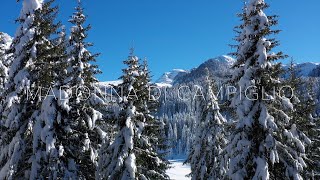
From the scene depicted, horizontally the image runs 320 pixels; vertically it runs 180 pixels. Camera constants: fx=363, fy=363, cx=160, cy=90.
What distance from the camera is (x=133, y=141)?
67.4 ft

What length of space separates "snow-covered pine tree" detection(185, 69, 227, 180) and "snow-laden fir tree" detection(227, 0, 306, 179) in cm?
1185

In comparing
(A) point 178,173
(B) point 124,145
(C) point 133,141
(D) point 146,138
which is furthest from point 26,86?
(A) point 178,173

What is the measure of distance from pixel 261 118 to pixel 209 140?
14.3 metres

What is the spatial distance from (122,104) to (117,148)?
270 centimetres

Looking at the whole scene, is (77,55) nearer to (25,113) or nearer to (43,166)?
(25,113)

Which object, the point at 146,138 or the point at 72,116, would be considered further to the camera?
the point at 146,138

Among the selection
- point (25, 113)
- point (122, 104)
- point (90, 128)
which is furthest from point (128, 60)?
point (25, 113)

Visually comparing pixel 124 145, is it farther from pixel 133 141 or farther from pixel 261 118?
pixel 261 118

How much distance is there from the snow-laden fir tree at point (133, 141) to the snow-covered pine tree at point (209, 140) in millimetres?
7892

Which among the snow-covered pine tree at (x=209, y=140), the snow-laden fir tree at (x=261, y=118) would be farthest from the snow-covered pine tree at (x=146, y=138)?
the snow-covered pine tree at (x=209, y=140)

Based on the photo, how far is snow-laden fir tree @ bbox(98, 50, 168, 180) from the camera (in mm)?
19562

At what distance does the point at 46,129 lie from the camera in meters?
17.4

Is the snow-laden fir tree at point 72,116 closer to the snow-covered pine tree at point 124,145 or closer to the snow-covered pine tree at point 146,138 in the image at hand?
the snow-covered pine tree at point 124,145

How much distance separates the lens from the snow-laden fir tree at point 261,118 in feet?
54.7
